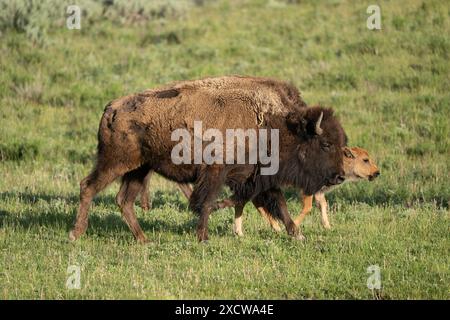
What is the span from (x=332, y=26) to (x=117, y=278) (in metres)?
14.3

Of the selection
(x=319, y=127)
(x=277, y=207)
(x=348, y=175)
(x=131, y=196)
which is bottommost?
(x=277, y=207)

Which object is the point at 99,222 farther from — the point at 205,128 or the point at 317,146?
the point at 317,146

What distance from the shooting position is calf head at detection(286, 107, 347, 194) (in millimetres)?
10242

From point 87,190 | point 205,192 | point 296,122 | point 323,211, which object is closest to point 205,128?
point 205,192

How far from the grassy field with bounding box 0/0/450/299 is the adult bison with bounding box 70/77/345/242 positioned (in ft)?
1.59

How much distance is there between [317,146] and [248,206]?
217 centimetres

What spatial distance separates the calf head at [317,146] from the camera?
10.2m

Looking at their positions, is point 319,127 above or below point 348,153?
above

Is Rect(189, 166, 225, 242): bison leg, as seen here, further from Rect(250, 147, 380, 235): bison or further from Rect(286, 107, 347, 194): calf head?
Rect(286, 107, 347, 194): calf head

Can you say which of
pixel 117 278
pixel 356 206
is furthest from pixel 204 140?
pixel 356 206

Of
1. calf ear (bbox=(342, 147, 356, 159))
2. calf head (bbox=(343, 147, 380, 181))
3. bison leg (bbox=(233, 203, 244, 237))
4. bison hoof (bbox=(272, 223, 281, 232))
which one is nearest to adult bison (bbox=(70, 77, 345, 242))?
bison leg (bbox=(233, 203, 244, 237))

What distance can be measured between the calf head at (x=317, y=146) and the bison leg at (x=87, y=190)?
216 cm

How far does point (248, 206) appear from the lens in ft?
40.0

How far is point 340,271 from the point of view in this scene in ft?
28.5
